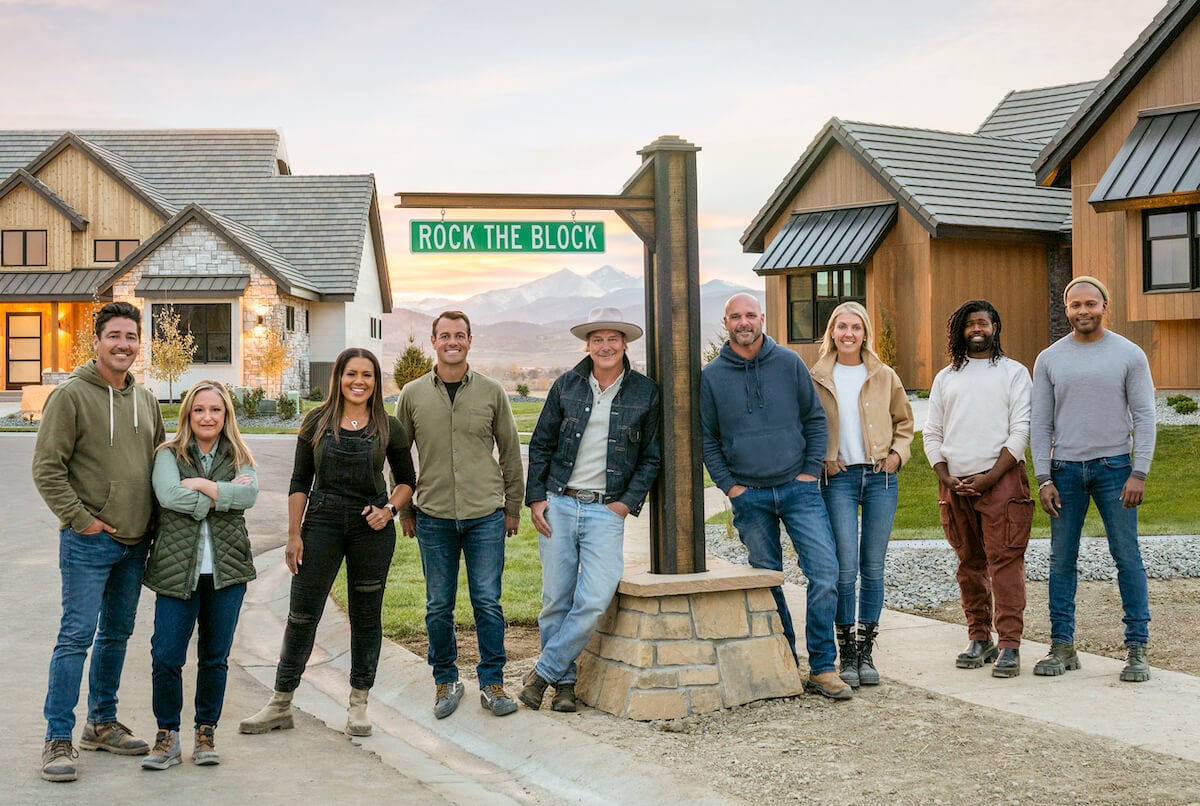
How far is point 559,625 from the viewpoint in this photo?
679 cm

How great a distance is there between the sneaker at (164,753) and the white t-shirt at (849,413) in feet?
12.4

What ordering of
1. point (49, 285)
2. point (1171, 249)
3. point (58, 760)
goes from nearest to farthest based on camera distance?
point (58, 760) → point (1171, 249) → point (49, 285)

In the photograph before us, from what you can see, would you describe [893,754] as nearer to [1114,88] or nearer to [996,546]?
[996,546]

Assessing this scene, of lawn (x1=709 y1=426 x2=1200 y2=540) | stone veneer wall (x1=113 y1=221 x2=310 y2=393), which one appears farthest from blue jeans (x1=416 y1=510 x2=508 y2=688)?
stone veneer wall (x1=113 y1=221 x2=310 y2=393)

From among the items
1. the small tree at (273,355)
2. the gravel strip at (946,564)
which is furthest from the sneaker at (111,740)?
the small tree at (273,355)

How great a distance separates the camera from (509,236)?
22.9ft

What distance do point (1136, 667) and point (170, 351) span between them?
2980 cm

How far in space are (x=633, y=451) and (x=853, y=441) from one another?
1.29 meters

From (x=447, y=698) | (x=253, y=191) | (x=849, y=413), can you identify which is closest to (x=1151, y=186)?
(x=849, y=413)

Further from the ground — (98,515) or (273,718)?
(98,515)

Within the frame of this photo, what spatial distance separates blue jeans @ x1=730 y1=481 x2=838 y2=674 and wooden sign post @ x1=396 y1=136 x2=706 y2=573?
323 mm

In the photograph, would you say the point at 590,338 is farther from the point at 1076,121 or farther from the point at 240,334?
the point at 240,334

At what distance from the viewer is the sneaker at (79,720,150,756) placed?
234 inches

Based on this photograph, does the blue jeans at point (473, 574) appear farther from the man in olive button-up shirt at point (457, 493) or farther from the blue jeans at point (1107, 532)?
the blue jeans at point (1107, 532)
